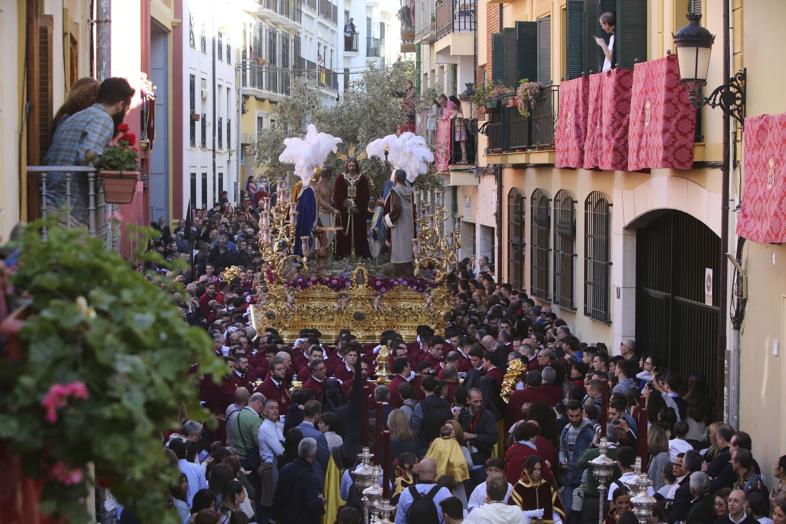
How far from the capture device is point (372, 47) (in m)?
83.2

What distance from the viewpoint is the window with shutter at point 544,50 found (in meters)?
24.2

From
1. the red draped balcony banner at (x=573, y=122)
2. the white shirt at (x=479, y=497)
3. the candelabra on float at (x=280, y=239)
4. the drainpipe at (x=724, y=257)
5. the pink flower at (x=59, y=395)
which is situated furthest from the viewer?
the candelabra on float at (x=280, y=239)

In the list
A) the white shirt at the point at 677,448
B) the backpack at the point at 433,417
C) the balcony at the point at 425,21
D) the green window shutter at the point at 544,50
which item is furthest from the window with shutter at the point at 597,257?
the balcony at the point at 425,21

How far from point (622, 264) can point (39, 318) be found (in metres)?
15.7

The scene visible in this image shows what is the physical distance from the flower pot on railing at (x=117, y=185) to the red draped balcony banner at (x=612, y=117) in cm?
1012

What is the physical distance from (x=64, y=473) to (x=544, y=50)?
68.5 ft

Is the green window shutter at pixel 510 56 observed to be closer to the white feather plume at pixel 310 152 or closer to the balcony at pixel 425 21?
the white feather plume at pixel 310 152

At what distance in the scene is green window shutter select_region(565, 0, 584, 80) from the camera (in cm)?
2084

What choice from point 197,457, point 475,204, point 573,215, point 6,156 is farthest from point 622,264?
point 475,204

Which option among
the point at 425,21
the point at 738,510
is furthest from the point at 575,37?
the point at 425,21

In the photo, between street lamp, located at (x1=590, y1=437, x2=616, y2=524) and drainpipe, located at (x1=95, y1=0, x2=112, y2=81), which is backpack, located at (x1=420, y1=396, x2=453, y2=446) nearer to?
street lamp, located at (x1=590, y1=437, x2=616, y2=524)

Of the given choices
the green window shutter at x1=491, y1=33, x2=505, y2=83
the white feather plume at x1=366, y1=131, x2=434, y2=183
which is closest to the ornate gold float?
the white feather plume at x1=366, y1=131, x2=434, y2=183

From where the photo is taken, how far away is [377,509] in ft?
31.7

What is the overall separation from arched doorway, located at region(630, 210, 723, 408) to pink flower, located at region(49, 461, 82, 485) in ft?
37.1
